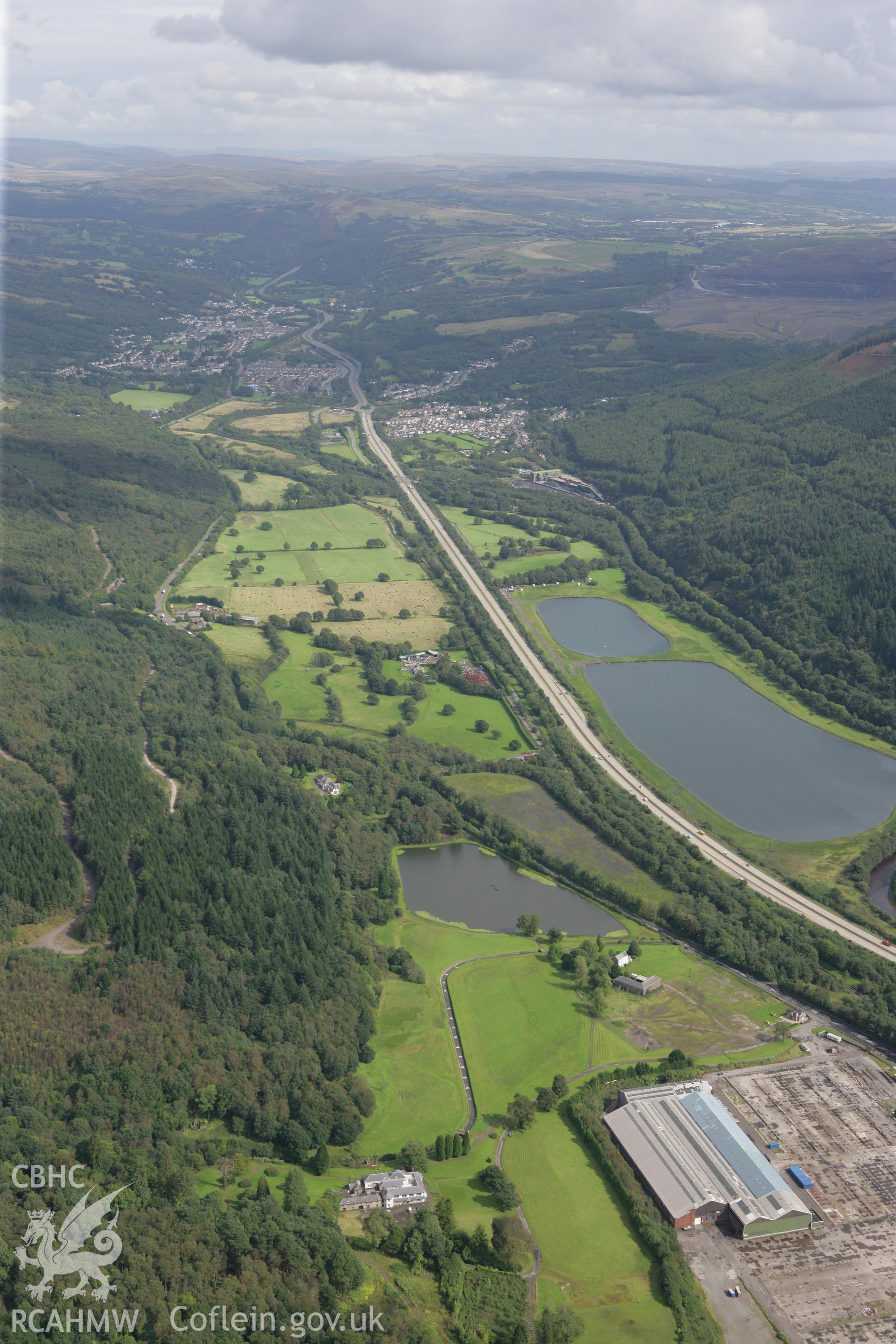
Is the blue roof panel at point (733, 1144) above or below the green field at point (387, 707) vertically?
below

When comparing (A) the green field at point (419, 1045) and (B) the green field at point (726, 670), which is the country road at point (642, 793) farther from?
(A) the green field at point (419, 1045)

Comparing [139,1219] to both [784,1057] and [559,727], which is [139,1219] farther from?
[559,727]

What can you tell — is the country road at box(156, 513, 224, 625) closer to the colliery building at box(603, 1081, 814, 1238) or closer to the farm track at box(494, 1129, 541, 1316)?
the colliery building at box(603, 1081, 814, 1238)

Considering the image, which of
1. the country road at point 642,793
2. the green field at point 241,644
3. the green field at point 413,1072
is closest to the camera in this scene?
the green field at point 413,1072

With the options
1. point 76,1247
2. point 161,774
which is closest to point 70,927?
point 161,774

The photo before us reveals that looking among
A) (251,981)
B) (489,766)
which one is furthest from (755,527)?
(251,981)

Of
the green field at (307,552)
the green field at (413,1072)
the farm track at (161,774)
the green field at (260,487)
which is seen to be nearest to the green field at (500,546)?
the green field at (307,552)
